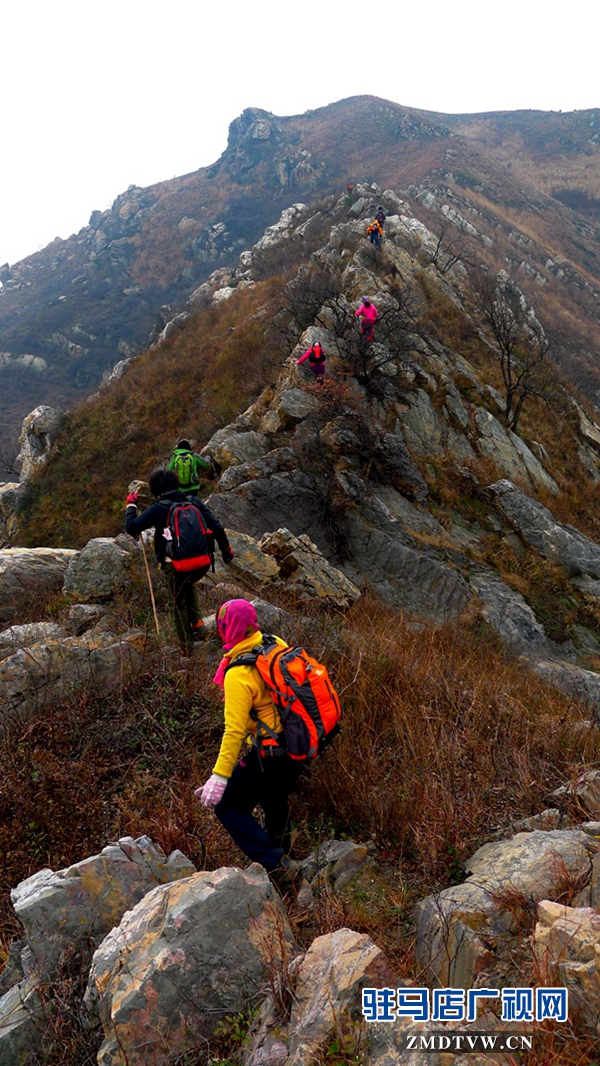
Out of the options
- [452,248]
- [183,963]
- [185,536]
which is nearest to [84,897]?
[183,963]

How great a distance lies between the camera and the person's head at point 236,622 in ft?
9.38

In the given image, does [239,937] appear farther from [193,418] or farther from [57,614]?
[193,418]

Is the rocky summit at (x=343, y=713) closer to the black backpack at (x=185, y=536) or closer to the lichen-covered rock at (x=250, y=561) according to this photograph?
the lichen-covered rock at (x=250, y=561)

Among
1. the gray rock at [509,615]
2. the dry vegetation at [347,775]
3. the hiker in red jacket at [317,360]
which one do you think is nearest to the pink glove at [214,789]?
the dry vegetation at [347,775]

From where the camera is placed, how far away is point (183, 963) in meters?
2.05

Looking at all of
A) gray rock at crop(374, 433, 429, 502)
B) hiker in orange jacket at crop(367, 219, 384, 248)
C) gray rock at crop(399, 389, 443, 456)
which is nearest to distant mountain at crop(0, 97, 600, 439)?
hiker in orange jacket at crop(367, 219, 384, 248)

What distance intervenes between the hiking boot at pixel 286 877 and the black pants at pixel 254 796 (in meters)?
0.16

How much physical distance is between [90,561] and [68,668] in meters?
2.28

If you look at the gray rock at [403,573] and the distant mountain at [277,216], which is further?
the distant mountain at [277,216]

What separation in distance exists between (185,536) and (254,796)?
2.31 meters

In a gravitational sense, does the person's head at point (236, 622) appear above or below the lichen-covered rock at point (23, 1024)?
above

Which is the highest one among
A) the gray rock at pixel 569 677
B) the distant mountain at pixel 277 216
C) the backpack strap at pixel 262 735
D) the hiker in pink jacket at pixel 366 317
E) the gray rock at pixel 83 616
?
the distant mountain at pixel 277 216

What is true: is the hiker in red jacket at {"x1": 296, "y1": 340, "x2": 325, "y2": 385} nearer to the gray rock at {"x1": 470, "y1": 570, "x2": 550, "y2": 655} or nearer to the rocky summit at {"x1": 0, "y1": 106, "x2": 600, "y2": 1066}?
the rocky summit at {"x1": 0, "y1": 106, "x2": 600, "y2": 1066}

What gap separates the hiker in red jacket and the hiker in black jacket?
6.96 meters
